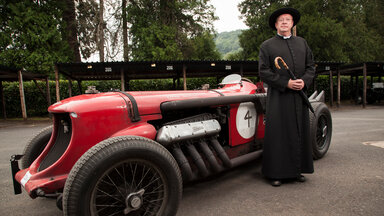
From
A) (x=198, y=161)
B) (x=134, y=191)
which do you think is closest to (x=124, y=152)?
(x=134, y=191)

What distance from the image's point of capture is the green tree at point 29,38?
15.7 m

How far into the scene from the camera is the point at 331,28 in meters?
20.8

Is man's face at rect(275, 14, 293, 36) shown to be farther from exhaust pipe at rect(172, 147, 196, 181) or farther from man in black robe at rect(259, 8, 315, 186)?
exhaust pipe at rect(172, 147, 196, 181)

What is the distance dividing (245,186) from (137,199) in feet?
4.70

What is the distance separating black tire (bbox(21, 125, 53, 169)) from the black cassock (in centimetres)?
267

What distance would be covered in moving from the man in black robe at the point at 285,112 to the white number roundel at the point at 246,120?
324 millimetres

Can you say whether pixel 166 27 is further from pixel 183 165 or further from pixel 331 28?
pixel 183 165

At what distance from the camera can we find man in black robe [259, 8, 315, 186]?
8.64 ft

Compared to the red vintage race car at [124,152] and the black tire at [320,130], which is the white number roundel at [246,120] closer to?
the red vintage race car at [124,152]

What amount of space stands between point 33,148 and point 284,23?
129 inches

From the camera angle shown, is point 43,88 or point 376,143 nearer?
point 376,143

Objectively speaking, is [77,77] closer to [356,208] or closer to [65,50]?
[65,50]

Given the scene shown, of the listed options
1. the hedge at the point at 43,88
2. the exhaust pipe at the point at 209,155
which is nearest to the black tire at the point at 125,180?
the exhaust pipe at the point at 209,155

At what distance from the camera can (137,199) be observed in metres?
1.70
